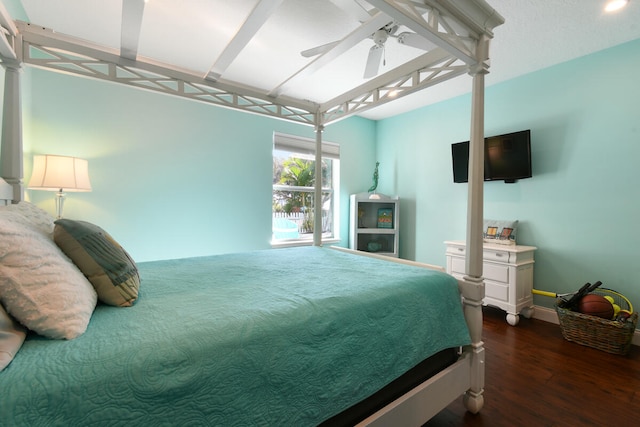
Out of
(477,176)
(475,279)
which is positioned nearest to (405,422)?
(475,279)

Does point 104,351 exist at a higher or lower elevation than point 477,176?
lower

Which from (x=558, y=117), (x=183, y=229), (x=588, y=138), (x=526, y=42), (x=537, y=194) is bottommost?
(x=183, y=229)

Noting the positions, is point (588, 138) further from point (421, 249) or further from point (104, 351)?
point (104, 351)

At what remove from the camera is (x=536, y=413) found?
1547 mm

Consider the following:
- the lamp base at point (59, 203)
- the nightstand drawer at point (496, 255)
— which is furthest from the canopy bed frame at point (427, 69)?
the nightstand drawer at point (496, 255)

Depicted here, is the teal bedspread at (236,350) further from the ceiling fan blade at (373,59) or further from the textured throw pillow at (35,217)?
the ceiling fan blade at (373,59)

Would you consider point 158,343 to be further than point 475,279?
No

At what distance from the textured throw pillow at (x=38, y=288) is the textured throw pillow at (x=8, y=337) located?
0.06 feet

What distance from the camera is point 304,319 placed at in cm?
97

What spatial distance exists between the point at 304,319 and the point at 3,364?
0.73 m

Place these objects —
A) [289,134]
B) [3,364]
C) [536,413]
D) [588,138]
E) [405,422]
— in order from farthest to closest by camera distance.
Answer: [289,134] → [588,138] → [536,413] → [405,422] → [3,364]

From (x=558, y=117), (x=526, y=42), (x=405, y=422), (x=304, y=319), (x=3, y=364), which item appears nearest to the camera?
(x=3, y=364)

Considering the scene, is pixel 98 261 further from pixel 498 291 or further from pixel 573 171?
pixel 573 171

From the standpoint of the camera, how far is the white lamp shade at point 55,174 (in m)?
2.00
